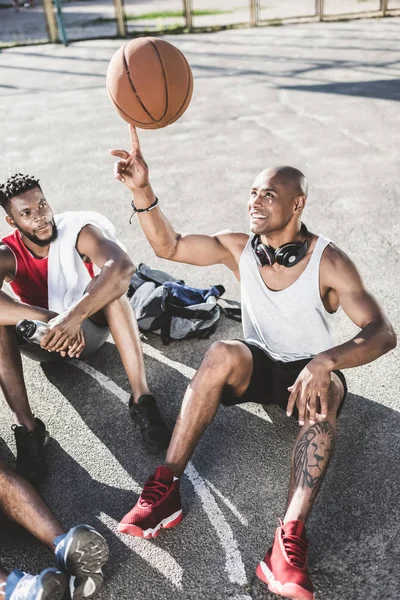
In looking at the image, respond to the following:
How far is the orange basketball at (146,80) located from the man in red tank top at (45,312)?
80 cm

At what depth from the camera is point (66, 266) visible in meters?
3.97

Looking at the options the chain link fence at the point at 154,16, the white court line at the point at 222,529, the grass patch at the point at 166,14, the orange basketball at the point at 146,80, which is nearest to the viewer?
the white court line at the point at 222,529

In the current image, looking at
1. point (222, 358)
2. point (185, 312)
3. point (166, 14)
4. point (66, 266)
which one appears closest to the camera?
point (222, 358)

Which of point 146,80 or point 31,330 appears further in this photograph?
point 146,80

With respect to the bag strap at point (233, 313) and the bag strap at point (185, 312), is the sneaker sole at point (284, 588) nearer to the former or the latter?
the bag strap at point (185, 312)

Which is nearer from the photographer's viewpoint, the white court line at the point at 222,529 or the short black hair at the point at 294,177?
the white court line at the point at 222,529

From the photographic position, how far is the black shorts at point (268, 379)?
333cm

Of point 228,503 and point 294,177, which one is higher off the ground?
point 294,177

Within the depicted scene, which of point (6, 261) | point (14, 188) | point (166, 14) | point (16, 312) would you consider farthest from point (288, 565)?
point (166, 14)

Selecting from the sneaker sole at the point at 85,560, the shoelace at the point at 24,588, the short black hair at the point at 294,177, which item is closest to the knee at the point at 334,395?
the short black hair at the point at 294,177

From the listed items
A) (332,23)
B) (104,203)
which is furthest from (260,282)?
(332,23)

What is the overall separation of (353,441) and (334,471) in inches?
10.9

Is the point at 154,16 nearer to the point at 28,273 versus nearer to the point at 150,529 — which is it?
the point at 28,273

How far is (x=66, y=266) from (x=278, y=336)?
56.4 inches
